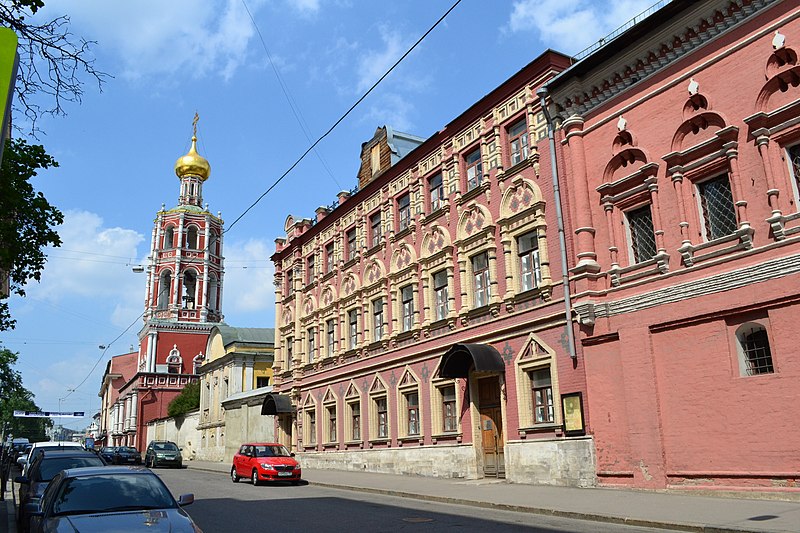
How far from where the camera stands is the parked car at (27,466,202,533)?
7.55 m

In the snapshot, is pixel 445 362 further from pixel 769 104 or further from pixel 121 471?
pixel 121 471

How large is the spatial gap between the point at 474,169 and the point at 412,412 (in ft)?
31.7

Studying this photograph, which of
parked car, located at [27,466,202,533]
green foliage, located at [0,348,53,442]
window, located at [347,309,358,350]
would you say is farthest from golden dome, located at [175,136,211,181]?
parked car, located at [27,466,202,533]

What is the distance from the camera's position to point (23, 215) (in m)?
14.7

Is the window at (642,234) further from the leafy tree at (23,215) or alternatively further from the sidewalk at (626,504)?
the leafy tree at (23,215)

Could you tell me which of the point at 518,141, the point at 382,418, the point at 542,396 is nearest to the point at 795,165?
the point at 518,141

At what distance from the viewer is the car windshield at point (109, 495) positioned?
26.6 ft

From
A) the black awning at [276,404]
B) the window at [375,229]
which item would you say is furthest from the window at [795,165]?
the black awning at [276,404]

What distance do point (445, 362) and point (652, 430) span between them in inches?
297

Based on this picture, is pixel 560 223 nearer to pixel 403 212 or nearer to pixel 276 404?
pixel 403 212

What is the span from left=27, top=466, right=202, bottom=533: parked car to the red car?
14421mm

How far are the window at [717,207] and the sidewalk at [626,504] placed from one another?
591cm

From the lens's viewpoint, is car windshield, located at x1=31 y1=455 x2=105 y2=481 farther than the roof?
No

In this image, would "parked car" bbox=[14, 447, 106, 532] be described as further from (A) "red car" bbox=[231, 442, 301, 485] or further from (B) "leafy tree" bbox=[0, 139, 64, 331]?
(A) "red car" bbox=[231, 442, 301, 485]
